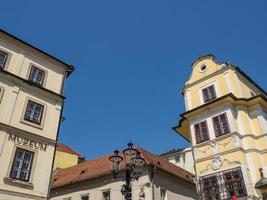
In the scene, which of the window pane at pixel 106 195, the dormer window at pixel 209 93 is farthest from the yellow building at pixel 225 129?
the window pane at pixel 106 195

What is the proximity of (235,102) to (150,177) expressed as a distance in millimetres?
10227

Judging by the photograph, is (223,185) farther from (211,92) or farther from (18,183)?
(18,183)

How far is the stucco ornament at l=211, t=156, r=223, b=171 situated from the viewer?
18856 mm

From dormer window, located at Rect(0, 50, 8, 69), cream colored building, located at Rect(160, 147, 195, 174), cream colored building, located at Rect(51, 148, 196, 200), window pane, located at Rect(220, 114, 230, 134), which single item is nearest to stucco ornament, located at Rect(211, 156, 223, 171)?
window pane, located at Rect(220, 114, 230, 134)

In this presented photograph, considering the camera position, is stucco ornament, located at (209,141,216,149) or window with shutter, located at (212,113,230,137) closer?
window with shutter, located at (212,113,230,137)

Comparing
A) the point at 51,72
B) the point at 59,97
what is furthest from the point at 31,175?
the point at 51,72

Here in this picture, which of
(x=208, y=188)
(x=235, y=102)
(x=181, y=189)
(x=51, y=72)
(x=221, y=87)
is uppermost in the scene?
(x=51, y=72)

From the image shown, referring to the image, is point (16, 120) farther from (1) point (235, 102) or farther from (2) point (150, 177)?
(1) point (235, 102)

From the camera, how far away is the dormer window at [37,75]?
2062cm

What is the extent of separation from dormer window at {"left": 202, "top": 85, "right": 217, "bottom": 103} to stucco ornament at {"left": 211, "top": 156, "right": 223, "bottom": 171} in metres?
4.79

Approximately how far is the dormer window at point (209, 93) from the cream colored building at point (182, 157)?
24.1 metres

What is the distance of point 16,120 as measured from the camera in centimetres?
1828

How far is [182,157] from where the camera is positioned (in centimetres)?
4631

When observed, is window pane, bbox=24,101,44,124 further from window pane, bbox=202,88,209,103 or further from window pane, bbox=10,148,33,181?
window pane, bbox=202,88,209,103
